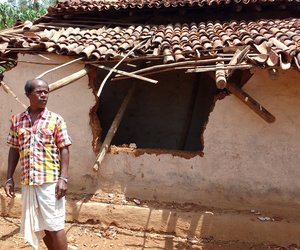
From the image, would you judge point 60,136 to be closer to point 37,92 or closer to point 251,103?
point 37,92

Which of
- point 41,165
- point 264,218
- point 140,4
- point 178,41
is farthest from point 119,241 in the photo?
point 140,4

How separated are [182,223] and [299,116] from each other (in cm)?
218

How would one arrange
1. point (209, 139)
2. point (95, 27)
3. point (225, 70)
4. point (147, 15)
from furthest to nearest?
point (147, 15) < point (95, 27) < point (209, 139) < point (225, 70)

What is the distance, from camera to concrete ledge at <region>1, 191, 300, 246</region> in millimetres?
4941

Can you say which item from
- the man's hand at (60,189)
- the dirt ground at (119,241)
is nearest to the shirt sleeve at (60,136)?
the man's hand at (60,189)

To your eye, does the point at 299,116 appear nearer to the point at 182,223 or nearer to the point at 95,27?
the point at 182,223

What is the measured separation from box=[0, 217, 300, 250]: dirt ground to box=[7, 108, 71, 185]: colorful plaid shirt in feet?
5.98

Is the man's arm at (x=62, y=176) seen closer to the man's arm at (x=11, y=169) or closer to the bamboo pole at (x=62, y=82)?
the man's arm at (x=11, y=169)

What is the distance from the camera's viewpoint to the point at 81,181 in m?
5.73

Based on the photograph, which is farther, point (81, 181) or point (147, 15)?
point (147, 15)

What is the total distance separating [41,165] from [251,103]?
290 cm

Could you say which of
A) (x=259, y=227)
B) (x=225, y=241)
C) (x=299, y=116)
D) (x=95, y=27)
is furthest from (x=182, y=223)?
(x=95, y=27)

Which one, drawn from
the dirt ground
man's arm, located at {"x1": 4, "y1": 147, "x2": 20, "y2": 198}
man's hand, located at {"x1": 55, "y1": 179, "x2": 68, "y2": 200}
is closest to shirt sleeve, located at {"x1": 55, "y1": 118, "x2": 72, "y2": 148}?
man's hand, located at {"x1": 55, "y1": 179, "x2": 68, "y2": 200}

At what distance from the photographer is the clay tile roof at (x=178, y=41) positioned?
442 centimetres
